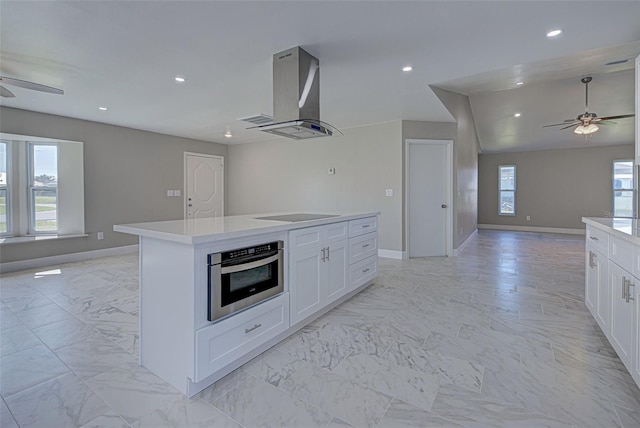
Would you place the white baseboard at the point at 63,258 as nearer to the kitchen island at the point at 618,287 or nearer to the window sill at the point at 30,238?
the window sill at the point at 30,238

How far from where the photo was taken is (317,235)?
2.58m

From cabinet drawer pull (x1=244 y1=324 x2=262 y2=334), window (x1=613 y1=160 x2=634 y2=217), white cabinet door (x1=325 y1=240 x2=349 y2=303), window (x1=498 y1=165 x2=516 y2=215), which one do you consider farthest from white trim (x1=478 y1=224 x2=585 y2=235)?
cabinet drawer pull (x1=244 y1=324 x2=262 y2=334)

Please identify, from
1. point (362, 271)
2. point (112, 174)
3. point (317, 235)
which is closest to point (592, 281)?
A: point (362, 271)

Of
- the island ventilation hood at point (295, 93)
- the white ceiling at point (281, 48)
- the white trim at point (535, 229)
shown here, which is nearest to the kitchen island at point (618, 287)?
the white ceiling at point (281, 48)

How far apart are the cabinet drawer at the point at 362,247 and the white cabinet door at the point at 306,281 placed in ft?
1.72

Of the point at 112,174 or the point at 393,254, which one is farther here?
the point at 112,174

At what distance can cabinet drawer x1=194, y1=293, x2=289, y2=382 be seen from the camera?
66.2 inches

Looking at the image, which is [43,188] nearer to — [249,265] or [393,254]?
[249,265]

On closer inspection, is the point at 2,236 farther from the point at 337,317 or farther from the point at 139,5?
the point at 337,317

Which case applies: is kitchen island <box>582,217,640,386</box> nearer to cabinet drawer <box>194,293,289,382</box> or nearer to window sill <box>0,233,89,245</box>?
cabinet drawer <box>194,293,289,382</box>

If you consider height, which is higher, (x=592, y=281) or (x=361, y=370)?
(x=592, y=281)

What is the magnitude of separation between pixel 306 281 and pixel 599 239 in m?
A: 2.24

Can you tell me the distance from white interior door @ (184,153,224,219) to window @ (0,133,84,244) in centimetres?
198

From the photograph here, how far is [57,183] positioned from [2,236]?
1041mm
